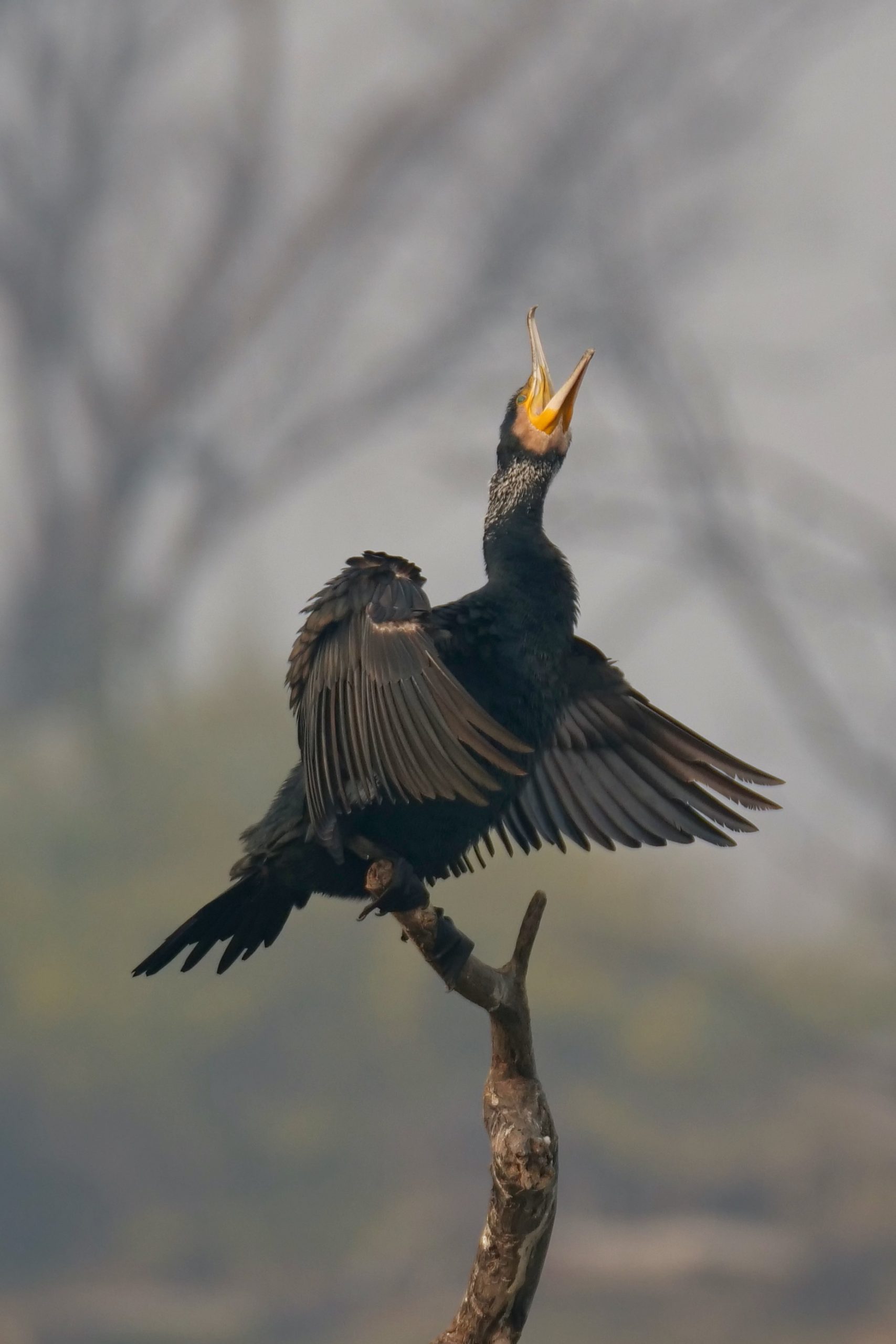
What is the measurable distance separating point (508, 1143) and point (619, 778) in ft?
3.49

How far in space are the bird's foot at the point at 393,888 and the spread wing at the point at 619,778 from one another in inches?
23.0

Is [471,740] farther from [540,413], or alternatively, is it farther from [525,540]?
[540,413]

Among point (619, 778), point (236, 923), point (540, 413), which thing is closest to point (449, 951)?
point (236, 923)

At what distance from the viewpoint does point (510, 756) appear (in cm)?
334

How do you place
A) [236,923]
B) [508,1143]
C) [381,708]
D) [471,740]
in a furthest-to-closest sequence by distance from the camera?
1. [236,923]
2. [508,1143]
3. [381,708]
4. [471,740]

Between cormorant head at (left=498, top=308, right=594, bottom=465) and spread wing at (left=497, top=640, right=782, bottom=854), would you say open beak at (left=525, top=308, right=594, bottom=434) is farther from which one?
spread wing at (left=497, top=640, right=782, bottom=854)

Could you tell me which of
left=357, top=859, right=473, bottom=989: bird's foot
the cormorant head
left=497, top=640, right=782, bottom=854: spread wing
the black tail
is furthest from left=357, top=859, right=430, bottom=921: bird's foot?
the cormorant head

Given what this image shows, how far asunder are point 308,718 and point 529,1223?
118 cm

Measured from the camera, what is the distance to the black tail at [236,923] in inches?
135

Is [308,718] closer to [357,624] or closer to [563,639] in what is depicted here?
[357,624]

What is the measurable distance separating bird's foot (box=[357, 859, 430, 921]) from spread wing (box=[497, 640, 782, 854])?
1.92 ft

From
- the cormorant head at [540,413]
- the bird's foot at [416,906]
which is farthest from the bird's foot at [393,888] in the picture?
the cormorant head at [540,413]

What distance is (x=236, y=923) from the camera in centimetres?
349

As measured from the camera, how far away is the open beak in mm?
Answer: 3723
